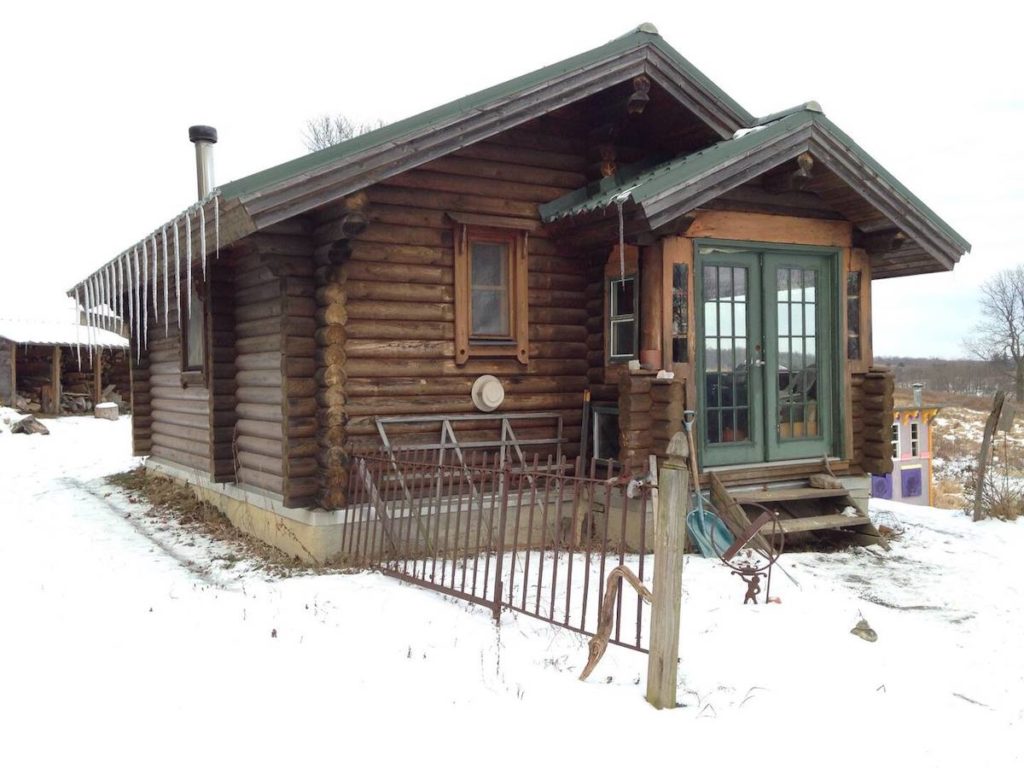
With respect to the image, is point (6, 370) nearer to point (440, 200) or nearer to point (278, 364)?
point (278, 364)

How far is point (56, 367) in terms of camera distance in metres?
26.3

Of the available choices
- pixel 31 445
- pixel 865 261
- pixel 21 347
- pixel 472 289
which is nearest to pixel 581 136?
pixel 472 289

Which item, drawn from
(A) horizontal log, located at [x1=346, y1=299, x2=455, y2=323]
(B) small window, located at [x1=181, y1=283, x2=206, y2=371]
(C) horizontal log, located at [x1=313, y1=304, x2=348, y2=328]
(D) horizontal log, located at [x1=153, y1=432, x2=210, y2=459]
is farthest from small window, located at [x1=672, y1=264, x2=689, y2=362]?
(D) horizontal log, located at [x1=153, y1=432, x2=210, y2=459]

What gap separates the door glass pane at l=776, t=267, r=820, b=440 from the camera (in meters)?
8.84

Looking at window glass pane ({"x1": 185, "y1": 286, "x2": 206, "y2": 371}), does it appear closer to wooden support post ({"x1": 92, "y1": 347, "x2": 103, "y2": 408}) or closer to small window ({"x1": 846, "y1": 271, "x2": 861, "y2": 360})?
small window ({"x1": 846, "y1": 271, "x2": 861, "y2": 360})

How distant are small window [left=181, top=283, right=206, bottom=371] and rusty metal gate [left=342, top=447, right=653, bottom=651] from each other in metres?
3.58

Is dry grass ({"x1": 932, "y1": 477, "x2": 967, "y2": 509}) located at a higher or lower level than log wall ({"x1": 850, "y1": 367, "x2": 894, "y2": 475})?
lower

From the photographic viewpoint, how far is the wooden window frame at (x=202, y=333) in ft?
30.9

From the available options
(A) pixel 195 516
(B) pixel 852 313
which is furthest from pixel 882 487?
(A) pixel 195 516

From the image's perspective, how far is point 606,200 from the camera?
7934 millimetres

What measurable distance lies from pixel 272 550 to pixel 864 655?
546 centimetres

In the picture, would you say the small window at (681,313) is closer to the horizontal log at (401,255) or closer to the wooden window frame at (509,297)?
the wooden window frame at (509,297)

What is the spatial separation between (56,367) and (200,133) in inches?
704

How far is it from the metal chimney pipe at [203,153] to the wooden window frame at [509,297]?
5219 mm
